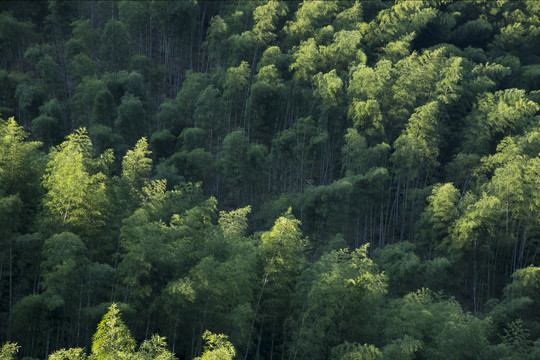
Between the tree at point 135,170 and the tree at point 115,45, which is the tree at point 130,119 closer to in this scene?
the tree at point 115,45

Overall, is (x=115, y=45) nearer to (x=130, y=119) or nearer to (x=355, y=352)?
(x=130, y=119)

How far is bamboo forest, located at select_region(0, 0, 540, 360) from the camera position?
1526cm

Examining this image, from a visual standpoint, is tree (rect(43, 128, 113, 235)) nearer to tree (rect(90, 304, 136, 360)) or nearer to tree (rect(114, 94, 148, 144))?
tree (rect(90, 304, 136, 360))

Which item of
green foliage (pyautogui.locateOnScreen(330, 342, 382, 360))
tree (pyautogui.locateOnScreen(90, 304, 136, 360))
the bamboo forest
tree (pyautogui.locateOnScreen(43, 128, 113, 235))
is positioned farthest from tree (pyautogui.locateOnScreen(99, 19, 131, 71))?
tree (pyautogui.locateOnScreen(90, 304, 136, 360))

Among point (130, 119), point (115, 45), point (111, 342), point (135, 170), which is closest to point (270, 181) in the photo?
point (130, 119)

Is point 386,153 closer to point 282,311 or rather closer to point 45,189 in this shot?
point 282,311

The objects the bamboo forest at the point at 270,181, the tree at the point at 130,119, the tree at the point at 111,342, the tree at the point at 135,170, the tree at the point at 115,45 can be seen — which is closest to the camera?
the tree at the point at 111,342

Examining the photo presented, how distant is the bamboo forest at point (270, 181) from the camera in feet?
50.1

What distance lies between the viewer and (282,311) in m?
16.8

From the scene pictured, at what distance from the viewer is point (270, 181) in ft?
92.3

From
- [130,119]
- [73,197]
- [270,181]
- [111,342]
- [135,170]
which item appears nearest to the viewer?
[111,342]

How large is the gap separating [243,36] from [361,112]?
26.9ft

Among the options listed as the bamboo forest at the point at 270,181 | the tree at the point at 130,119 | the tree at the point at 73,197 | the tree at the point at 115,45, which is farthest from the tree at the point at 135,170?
→ the tree at the point at 115,45

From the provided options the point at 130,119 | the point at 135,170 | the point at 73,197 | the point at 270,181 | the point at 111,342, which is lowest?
the point at 111,342
